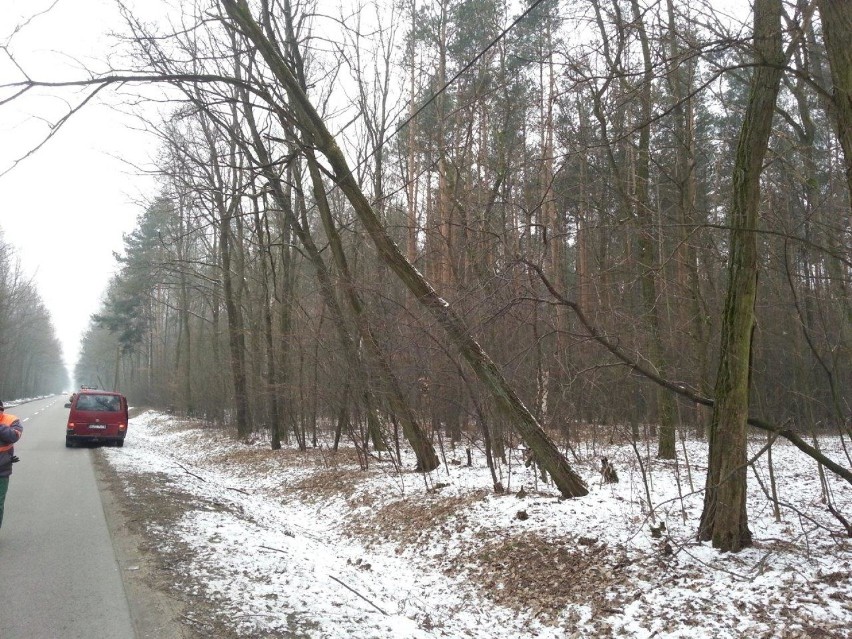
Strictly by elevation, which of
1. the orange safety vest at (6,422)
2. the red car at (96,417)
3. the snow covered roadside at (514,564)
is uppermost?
the orange safety vest at (6,422)

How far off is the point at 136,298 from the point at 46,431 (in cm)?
1902

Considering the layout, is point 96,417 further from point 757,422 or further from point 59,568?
point 757,422

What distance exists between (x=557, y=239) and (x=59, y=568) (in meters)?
10.7

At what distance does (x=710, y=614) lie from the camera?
5188 millimetres

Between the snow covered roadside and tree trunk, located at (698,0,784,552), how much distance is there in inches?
14.9

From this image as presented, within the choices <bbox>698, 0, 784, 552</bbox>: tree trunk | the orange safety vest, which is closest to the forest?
<bbox>698, 0, 784, 552</bbox>: tree trunk

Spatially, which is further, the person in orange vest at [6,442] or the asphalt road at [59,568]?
the person in orange vest at [6,442]

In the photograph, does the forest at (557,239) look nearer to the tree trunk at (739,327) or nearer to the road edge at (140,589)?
the tree trunk at (739,327)

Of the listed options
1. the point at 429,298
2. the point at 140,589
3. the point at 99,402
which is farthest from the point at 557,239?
the point at 99,402

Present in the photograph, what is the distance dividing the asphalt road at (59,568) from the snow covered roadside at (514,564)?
66cm

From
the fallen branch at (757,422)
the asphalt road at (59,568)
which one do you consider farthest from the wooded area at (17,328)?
the fallen branch at (757,422)

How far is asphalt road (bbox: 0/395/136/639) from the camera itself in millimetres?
4473

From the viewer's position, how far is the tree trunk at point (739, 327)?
5.87 metres

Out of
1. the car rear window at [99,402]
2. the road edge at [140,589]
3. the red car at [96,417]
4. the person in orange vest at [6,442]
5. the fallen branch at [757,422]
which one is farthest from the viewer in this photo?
the car rear window at [99,402]
